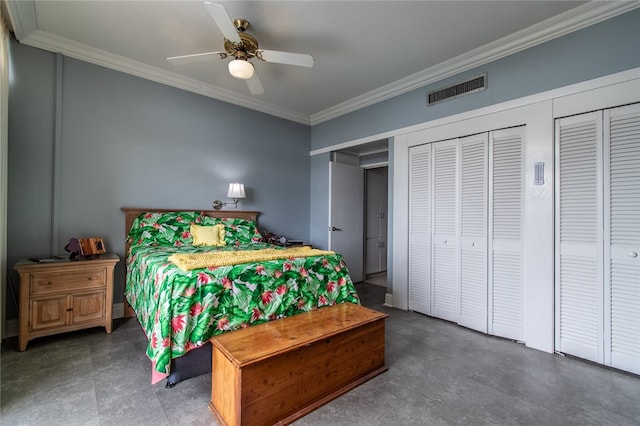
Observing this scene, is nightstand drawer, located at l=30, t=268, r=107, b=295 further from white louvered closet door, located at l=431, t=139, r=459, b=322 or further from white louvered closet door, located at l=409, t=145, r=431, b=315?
white louvered closet door, located at l=431, t=139, r=459, b=322

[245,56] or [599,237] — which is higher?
[245,56]

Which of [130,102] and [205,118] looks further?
[205,118]

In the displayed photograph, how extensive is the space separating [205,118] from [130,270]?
2.09m

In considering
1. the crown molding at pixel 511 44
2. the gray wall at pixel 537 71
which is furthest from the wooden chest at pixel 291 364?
the crown molding at pixel 511 44

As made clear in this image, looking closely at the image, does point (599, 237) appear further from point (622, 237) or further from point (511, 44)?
point (511, 44)

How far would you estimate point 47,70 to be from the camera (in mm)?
2850

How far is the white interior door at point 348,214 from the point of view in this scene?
4.61m

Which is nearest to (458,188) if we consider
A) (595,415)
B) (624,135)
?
(624,135)

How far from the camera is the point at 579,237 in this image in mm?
2375

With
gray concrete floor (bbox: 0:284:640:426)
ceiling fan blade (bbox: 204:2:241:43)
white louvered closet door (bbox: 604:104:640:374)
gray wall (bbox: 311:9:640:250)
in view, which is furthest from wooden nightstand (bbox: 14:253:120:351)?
white louvered closet door (bbox: 604:104:640:374)

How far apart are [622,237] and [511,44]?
1894 millimetres

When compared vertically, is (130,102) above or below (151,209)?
above

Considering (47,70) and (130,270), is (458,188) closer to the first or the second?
(130,270)

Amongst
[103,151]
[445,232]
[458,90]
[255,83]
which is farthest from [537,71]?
[103,151]
